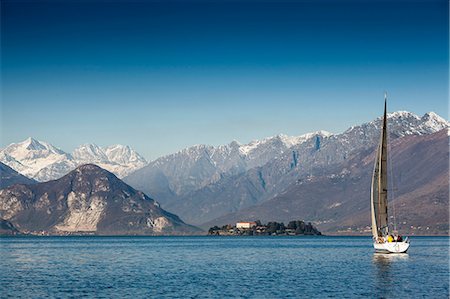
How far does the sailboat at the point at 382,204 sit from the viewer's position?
554 feet

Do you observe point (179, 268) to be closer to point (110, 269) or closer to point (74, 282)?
point (110, 269)

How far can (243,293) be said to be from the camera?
324ft

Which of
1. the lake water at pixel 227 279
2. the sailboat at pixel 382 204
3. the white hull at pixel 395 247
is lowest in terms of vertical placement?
the lake water at pixel 227 279

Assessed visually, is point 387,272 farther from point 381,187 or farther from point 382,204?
point 381,187

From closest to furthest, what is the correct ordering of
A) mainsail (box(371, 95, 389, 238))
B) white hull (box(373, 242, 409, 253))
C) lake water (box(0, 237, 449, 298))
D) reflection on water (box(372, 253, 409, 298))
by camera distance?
lake water (box(0, 237, 449, 298)) < reflection on water (box(372, 253, 409, 298)) < mainsail (box(371, 95, 389, 238)) < white hull (box(373, 242, 409, 253))

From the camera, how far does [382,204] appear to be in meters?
170

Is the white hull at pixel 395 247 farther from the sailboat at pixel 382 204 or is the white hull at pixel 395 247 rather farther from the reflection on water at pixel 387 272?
the reflection on water at pixel 387 272

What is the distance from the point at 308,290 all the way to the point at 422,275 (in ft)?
98.7

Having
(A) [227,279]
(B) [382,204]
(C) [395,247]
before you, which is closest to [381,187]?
(B) [382,204]

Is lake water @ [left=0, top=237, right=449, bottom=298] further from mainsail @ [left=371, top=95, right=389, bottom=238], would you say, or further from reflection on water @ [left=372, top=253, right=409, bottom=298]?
mainsail @ [left=371, top=95, right=389, bottom=238]

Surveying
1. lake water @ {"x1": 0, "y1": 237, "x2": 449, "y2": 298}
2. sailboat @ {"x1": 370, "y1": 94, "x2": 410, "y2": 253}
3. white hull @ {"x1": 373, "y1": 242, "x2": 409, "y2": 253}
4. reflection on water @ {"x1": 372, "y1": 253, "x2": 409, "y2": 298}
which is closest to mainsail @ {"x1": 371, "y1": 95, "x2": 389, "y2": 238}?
sailboat @ {"x1": 370, "y1": 94, "x2": 410, "y2": 253}

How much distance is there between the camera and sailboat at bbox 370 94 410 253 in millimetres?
168875

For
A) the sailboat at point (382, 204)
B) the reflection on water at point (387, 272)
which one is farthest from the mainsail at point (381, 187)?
the reflection on water at point (387, 272)

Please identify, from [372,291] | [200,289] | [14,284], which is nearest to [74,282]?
[14,284]
